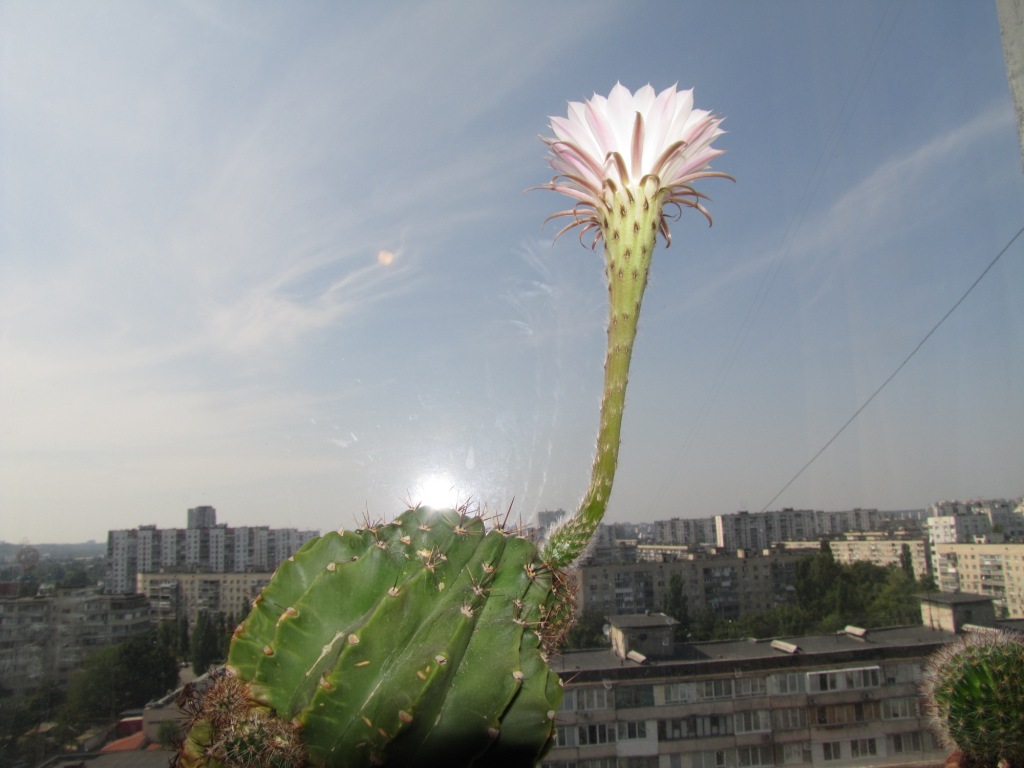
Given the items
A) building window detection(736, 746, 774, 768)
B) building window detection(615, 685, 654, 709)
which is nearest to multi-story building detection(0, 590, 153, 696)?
building window detection(615, 685, 654, 709)

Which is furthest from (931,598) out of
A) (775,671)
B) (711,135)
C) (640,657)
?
(711,135)

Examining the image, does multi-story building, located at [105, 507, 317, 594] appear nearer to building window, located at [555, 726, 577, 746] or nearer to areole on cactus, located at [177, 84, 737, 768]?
building window, located at [555, 726, 577, 746]

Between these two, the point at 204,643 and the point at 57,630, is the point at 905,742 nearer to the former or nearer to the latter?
the point at 204,643

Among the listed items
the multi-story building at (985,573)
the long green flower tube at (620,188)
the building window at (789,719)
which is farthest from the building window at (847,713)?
the long green flower tube at (620,188)

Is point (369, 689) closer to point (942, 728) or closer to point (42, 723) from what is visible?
point (942, 728)

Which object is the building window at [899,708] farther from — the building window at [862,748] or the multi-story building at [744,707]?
the building window at [862,748]
